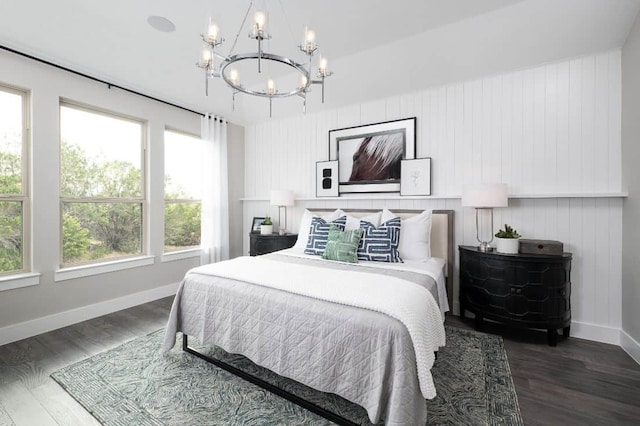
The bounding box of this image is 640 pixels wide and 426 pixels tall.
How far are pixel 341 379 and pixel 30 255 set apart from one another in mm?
3147

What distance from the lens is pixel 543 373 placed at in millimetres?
2074

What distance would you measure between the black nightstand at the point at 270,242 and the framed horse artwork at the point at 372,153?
3.31ft

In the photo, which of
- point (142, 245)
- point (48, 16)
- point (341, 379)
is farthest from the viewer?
point (142, 245)

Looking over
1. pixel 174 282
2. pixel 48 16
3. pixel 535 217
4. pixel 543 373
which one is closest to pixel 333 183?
pixel 535 217

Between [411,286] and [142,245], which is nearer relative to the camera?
[411,286]

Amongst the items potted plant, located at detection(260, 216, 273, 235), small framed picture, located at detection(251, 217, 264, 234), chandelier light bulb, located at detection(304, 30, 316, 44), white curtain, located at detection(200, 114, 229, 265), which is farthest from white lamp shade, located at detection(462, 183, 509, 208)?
white curtain, located at detection(200, 114, 229, 265)

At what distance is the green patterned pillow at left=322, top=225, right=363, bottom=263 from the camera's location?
8.77ft

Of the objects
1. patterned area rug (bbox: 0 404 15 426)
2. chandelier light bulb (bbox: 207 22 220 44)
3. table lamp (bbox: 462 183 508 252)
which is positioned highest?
chandelier light bulb (bbox: 207 22 220 44)

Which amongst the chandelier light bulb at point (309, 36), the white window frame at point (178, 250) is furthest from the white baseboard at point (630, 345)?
the white window frame at point (178, 250)

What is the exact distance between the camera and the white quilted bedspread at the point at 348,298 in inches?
54.4

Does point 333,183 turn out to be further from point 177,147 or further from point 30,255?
point 30,255

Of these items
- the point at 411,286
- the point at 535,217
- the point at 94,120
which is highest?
the point at 94,120

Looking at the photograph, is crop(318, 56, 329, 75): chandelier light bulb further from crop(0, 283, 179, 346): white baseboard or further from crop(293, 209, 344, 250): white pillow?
crop(0, 283, 179, 346): white baseboard

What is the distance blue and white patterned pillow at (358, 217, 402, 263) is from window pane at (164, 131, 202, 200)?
2.81 metres
